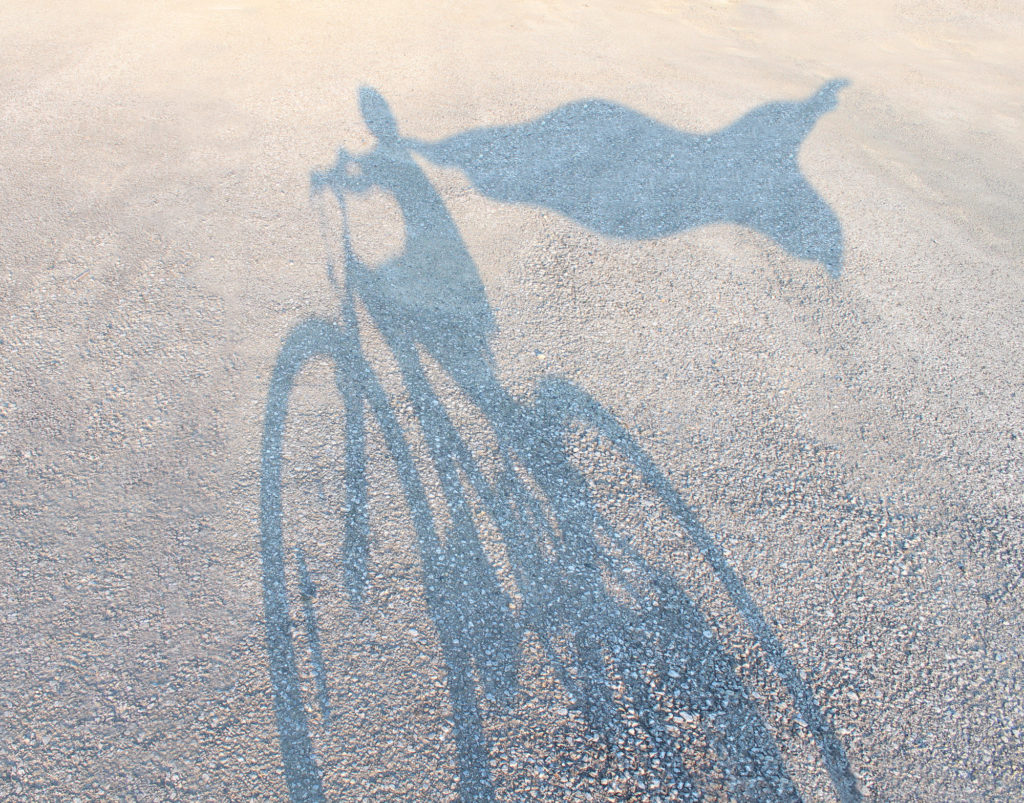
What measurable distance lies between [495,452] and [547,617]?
3.51 ft

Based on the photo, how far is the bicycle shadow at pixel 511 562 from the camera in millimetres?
2871

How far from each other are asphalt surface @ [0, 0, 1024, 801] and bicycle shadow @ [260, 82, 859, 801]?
19mm

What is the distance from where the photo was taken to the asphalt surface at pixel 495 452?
2873 millimetres

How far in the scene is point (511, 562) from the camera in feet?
11.4

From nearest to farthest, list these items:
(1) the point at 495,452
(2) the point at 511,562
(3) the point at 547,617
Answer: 1. (3) the point at 547,617
2. (2) the point at 511,562
3. (1) the point at 495,452

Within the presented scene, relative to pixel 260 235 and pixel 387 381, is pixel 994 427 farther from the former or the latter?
pixel 260 235

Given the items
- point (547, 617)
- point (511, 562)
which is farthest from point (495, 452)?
point (547, 617)

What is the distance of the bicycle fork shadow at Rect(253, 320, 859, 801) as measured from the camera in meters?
2.84

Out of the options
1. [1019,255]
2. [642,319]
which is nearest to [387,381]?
[642,319]

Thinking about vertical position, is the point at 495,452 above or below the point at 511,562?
above

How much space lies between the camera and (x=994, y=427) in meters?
4.52

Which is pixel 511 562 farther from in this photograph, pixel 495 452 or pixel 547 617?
pixel 495 452

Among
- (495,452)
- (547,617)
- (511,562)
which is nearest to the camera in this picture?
(547,617)

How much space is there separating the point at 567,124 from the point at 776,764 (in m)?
6.75
